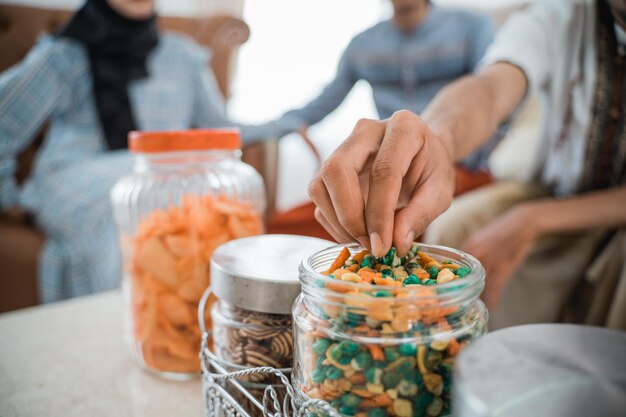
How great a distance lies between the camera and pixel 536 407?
0.24m

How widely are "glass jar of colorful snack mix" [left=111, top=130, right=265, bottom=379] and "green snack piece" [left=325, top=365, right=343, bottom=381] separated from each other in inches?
10.2

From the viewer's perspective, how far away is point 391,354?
31 centimetres

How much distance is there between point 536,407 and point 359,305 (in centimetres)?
11

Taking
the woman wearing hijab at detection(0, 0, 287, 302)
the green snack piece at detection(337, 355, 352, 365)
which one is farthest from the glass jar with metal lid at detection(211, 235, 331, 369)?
the woman wearing hijab at detection(0, 0, 287, 302)

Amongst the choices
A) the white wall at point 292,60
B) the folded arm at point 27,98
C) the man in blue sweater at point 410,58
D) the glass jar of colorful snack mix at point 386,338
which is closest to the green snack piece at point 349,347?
the glass jar of colorful snack mix at point 386,338

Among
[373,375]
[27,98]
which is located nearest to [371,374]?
[373,375]

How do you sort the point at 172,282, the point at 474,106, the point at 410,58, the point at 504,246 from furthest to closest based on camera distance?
the point at 410,58 → the point at 504,246 → the point at 474,106 → the point at 172,282

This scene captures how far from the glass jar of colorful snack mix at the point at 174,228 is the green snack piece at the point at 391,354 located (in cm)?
29

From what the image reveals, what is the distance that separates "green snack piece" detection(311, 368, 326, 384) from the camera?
1.09 ft

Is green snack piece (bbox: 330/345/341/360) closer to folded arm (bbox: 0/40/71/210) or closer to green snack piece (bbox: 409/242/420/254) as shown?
green snack piece (bbox: 409/242/420/254)

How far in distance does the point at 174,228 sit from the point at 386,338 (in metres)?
0.32

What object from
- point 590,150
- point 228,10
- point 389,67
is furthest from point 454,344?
point 228,10

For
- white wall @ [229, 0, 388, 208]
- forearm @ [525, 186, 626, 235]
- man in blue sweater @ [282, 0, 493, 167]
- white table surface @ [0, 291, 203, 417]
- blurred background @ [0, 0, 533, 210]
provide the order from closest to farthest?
white table surface @ [0, 291, 203, 417], forearm @ [525, 186, 626, 235], man in blue sweater @ [282, 0, 493, 167], blurred background @ [0, 0, 533, 210], white wall @ [229, 0, 388, 208]

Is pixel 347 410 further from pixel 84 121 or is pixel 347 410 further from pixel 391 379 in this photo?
pixel 84 121
